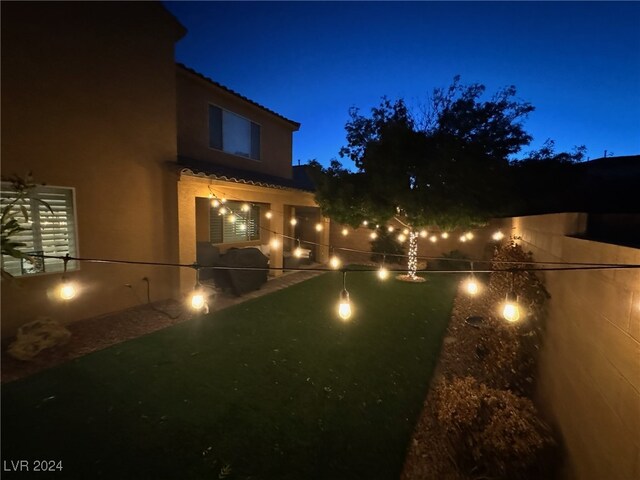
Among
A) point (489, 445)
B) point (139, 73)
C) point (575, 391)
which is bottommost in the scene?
point (489, 445)

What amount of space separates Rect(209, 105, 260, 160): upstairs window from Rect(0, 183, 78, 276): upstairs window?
6012mm

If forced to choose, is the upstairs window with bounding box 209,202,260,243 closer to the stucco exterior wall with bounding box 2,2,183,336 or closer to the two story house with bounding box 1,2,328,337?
the two story house with bounding box 1,2,328,337

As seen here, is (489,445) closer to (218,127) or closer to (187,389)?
(187,389)

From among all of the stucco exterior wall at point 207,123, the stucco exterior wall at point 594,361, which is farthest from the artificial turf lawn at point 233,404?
the stucco exterior wall at point 207,123

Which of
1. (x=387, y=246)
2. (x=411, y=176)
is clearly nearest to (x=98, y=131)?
(x=411, y=176)

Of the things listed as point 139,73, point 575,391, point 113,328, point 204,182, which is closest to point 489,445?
point 575,391

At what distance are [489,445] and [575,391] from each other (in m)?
1.15

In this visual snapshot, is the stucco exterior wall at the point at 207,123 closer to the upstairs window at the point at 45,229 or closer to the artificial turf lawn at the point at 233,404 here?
the upstairs window at the point at 45,229

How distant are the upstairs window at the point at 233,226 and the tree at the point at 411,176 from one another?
3862 mm

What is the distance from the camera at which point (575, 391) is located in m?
3.13

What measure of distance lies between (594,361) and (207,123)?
1232 cm

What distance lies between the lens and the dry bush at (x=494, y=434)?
3166 millimetres

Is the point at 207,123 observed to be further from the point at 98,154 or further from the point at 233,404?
the point at 233,404

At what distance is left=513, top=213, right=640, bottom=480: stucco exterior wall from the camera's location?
2172 mm
